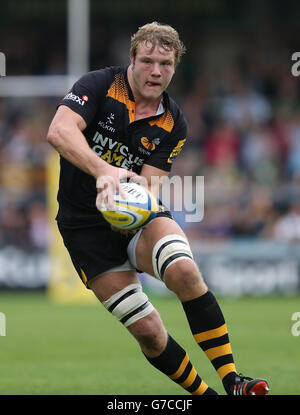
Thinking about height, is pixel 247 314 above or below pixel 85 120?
below

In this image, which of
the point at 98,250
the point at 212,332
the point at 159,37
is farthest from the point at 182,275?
the point at 159,37

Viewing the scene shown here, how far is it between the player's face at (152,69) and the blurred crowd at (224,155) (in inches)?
337

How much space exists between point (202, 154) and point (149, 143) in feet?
34.6

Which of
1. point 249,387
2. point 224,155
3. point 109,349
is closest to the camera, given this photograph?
point 249,387

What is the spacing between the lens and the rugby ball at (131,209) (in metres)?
4.92

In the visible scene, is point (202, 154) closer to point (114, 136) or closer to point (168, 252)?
point (114, 136)

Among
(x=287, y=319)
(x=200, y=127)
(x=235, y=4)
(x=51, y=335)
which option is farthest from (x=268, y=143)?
(x=51, y=335)

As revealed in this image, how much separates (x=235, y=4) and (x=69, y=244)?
550 inches

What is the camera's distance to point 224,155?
51.8 feet

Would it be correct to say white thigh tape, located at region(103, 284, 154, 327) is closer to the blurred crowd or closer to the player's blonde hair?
the player's blonde hair

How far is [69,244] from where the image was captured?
5.76m

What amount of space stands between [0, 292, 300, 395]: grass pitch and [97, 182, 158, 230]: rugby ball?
1424 millimetres

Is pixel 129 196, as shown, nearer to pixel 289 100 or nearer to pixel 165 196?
pixel 165 196

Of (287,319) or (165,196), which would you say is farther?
(165,196)
